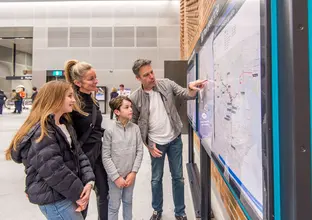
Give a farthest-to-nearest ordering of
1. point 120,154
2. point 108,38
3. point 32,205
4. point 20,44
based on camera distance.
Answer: point 20,44
point 108,38
point 32,205
point 120,154

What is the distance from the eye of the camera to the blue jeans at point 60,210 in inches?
49.4

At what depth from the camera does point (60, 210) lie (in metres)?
1.27

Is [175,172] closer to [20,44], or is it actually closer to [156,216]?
[156,216]

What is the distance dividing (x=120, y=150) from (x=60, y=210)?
23.9 inches

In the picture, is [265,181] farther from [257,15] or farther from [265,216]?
[257,15]

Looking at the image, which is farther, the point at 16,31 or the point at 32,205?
the point at 16,31

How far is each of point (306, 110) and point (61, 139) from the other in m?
1.12

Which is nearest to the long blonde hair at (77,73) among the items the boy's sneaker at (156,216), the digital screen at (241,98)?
the digital screen at (241,98)

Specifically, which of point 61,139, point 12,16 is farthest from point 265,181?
point 12,16

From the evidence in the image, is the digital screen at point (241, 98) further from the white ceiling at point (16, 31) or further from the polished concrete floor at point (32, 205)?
the white ceiling at point (16, 31)

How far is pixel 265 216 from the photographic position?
2.13 feet

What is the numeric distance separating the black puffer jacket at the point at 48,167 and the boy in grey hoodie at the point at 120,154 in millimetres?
450

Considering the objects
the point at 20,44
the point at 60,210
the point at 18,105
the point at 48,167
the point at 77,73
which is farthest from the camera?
the point at 20,44

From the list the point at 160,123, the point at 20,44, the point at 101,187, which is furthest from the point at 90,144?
the point at 20,44
